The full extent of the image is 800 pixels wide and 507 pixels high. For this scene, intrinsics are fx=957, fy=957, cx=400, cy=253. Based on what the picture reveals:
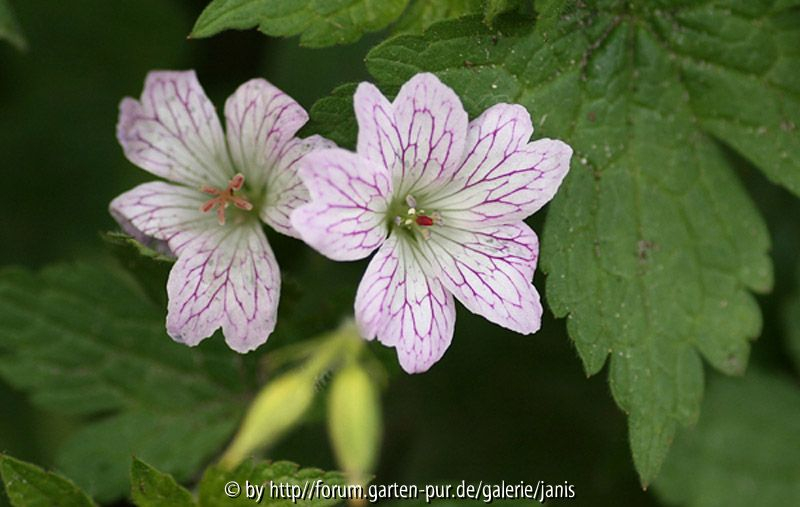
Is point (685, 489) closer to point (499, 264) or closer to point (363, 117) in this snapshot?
point (499, 264)

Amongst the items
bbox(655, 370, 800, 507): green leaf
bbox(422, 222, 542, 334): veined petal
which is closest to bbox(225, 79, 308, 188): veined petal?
bbox(422, 222, 542, 334): veined petal

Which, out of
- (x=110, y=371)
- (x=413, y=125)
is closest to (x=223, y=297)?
(x=413, y=125)

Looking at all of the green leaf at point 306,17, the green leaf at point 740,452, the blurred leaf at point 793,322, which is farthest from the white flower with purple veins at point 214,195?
the blurred leaf at point 793,322

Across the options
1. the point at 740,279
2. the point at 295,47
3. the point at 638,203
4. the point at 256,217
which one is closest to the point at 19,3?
the point at 295,47

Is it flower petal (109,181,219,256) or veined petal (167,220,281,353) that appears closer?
veined petal (167,220,281,353)

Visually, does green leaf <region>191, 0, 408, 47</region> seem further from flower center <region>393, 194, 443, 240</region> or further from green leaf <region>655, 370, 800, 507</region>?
green leaf <region>655, 370, 800, 507</region>

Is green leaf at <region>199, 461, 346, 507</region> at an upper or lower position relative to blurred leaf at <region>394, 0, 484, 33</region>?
lower

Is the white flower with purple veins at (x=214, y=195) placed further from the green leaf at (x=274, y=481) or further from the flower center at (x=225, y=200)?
the green leaf at (x=274, y=481)
